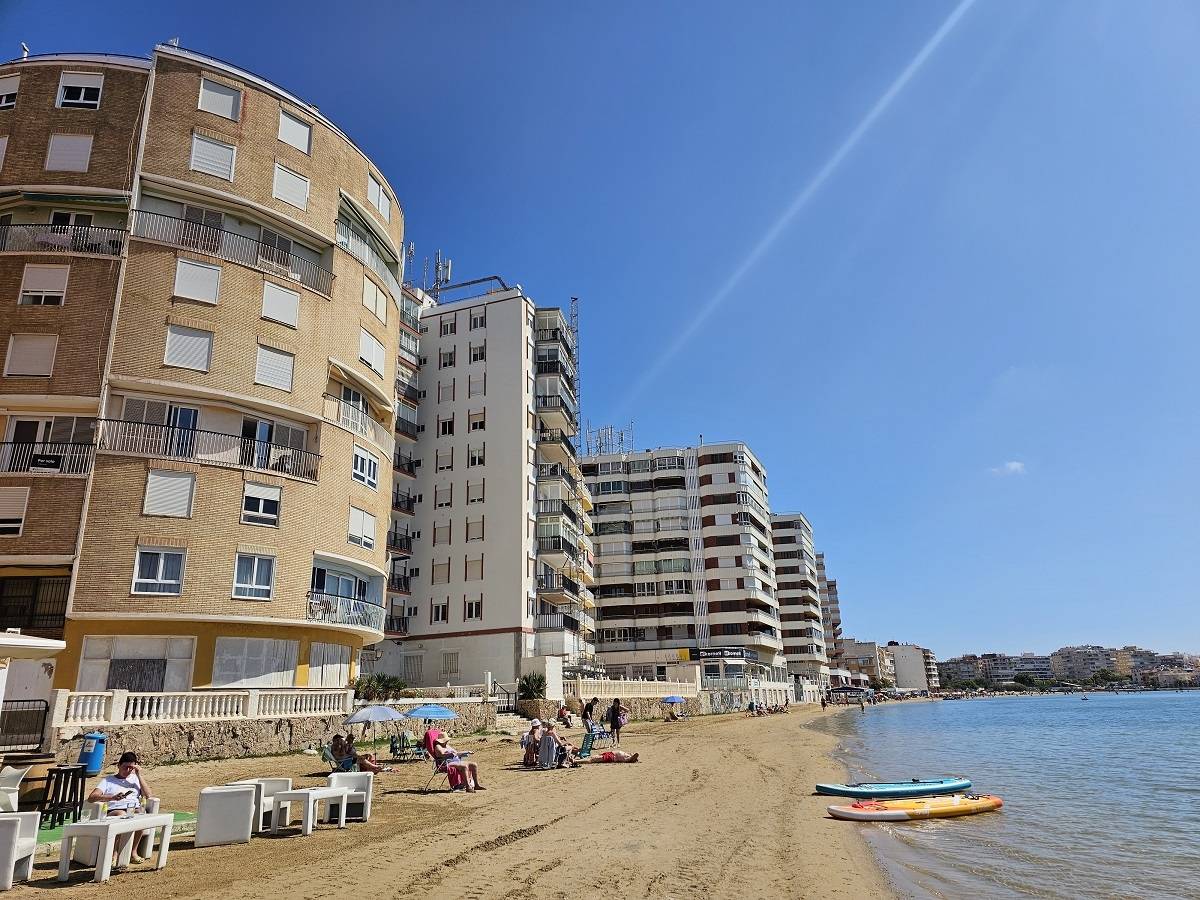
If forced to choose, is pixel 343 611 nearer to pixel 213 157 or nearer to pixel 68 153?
pixel 213 157

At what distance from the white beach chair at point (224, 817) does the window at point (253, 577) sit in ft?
54.0

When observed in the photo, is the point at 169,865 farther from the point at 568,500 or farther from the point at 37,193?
the point at 568,500

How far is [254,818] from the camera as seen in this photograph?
1209cm

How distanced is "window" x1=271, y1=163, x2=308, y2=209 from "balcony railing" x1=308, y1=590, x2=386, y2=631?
1660 centimetres

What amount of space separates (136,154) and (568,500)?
39319 mm

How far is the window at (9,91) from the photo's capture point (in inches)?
1161

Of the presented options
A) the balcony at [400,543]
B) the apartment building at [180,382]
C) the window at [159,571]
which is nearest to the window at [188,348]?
the apartment building at [180,382]

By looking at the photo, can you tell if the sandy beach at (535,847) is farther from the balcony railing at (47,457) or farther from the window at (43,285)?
the window at (43,285)

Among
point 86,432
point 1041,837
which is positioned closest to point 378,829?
point 1041,837

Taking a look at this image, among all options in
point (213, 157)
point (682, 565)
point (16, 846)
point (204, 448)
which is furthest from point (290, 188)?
point (682, 565)

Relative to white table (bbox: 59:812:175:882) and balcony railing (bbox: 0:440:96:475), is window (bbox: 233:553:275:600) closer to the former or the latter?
balcony railing (bbox: 0:440:96:475)

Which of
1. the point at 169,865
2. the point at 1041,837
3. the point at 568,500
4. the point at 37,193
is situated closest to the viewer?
the point at 169,865

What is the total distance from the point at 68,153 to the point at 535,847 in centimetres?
Answer: 3123

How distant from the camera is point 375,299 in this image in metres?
36.1
